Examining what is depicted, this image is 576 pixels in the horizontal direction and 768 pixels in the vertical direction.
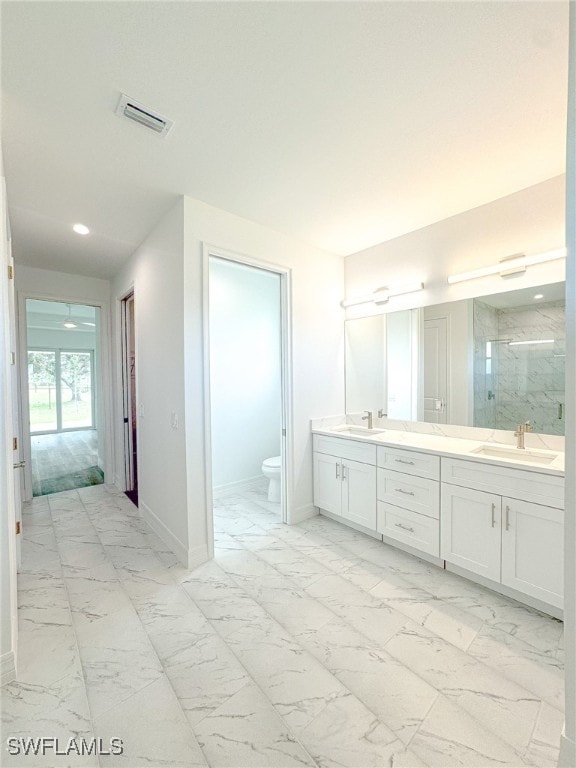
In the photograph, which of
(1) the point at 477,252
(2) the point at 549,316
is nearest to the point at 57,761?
(2) the point at 549,316

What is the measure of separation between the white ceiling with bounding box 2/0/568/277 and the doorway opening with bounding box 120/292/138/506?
1515 millimetres

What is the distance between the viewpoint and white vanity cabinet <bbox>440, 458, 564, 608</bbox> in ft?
5.64

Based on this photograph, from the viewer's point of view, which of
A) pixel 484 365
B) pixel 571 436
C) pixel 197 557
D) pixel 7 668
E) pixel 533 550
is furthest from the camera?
pixel 484 365

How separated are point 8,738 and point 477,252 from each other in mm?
3595

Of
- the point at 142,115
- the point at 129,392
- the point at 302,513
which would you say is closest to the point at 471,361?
the point at 302,513

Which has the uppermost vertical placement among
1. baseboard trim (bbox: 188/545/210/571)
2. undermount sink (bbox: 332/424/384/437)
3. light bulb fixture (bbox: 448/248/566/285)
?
light bulb fixture (bbox: 448/248/566/285)

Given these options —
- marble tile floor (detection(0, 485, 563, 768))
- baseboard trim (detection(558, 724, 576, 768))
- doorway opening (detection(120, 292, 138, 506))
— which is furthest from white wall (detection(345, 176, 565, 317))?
doorway opening (detection(120, 292, 138, 506))

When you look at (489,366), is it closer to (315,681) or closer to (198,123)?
(315,681)

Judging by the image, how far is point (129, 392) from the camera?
12.7ft

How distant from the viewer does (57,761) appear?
3.68 feet

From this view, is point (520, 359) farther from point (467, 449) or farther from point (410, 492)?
point (410, 492)

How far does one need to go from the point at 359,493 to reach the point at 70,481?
3.91m

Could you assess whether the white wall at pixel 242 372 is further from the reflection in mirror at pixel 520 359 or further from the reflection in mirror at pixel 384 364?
the reflection in mirror at pixel 520 359

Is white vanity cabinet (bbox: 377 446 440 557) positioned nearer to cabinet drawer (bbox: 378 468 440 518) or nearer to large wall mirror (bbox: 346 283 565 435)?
cabinet drawer (bbox: 378 468 440 518)
